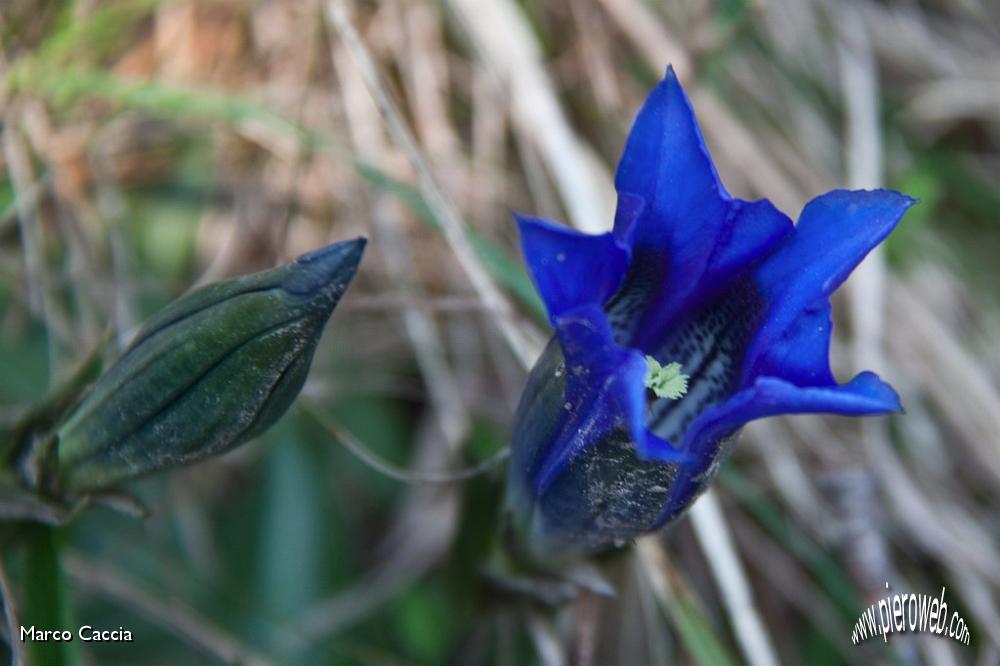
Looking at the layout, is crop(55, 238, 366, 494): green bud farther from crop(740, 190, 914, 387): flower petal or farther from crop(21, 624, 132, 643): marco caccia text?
crop(740, 190, 914, 387): flower petal

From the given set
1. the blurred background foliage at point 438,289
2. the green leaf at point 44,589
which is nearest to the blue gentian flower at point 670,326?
the blurred background foliage at point 438,289

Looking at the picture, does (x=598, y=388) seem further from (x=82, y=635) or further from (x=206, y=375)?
(x=82, y=635)

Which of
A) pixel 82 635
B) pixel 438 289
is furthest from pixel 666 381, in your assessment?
pixel 438 289

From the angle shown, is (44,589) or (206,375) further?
(44,589)

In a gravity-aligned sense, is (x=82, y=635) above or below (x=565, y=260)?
below

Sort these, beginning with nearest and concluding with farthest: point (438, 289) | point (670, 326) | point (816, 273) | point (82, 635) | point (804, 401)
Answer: point (804, 401) < point (816, 273) < point (670, 326) < point (82, 635) < point (438, 289)

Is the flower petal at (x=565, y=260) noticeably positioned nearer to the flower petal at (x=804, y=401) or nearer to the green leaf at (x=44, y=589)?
the flower petal at (x=804, y=401)
